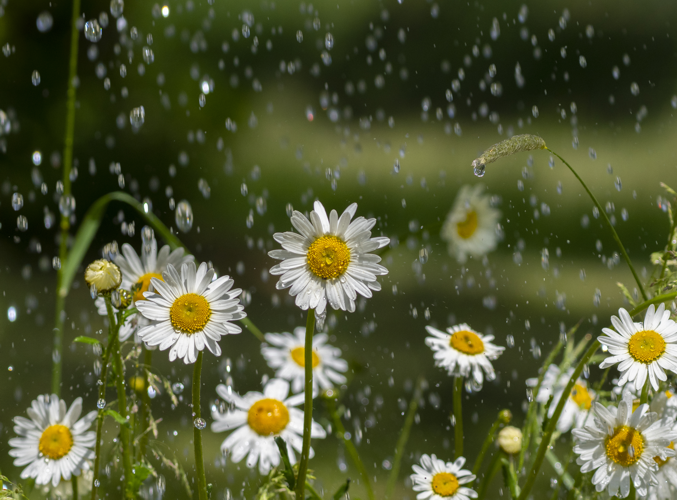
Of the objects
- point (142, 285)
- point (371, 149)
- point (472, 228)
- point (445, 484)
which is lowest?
point (445, 484)

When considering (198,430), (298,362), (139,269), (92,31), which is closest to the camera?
(198,430)

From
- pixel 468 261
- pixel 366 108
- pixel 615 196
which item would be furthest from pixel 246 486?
pixel 615 196

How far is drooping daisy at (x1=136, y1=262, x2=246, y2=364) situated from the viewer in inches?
10.5

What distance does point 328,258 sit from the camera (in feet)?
0.91

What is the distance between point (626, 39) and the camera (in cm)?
121

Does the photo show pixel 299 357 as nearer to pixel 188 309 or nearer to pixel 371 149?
pixel 188 309

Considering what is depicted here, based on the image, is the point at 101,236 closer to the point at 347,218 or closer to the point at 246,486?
the point at 246,486

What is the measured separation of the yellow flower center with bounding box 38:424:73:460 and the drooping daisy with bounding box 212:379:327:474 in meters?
0.09

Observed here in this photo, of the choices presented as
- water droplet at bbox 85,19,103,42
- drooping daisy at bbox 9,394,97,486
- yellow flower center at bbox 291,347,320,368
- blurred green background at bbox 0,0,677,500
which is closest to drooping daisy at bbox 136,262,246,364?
drooping daisy at bbox 9,394,97,486

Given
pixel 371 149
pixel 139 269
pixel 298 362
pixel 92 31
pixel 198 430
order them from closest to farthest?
pixel 198 430 < pixel 139 269 < pixel 298 362 < pixel 92 31 < pixel 371 149

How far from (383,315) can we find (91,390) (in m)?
0.55

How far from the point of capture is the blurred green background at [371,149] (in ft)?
3.74

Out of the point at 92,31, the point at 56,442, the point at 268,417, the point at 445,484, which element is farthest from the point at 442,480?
the point at 92,31

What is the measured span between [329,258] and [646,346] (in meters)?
0.16
